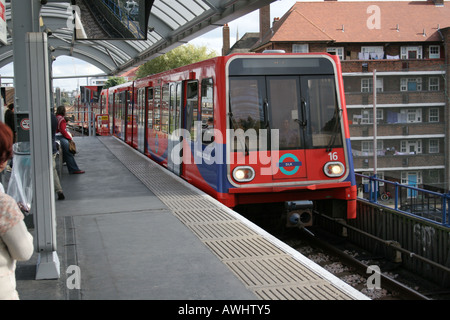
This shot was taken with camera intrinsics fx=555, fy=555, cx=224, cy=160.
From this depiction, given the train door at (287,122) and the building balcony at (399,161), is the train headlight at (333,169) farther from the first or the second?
the building balcony at (399,161)

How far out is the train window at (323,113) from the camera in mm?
9148

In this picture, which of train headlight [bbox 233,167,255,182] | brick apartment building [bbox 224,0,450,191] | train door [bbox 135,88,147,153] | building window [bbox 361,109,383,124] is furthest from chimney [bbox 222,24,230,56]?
train headlight [bbox 233,167,255,182]

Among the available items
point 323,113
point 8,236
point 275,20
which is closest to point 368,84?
point 275,20

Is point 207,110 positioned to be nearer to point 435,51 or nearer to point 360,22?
point 360,22

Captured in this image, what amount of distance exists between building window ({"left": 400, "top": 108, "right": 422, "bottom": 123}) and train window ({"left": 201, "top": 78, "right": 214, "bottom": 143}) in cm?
2957

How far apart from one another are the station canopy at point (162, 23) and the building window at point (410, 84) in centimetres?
2216

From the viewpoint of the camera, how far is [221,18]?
12.4m

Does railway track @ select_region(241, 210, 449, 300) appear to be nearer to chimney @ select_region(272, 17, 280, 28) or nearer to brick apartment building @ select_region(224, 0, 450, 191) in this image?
brick apartment building @ select_region(224, 0, 450, 191)

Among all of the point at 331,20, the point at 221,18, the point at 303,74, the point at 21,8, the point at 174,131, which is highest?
the point at 331,20

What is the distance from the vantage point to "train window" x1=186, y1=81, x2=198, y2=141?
1043cm

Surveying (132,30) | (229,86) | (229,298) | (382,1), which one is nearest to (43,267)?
(229,298)

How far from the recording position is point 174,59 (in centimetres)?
5466
